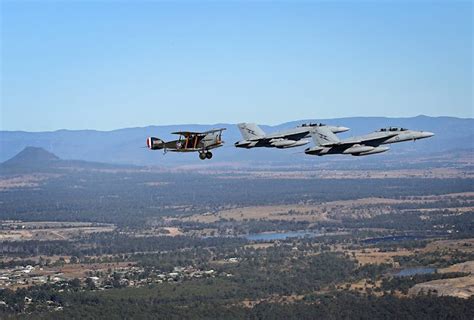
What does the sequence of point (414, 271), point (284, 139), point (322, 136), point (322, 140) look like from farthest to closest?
point (414, 271) < point (322, 136) < point (322, 140) < point (284, 139)

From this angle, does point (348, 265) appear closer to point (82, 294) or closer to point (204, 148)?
point (82, 294)

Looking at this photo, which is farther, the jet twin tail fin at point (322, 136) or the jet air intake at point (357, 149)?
the jet twin tail fin at point (322, 136)

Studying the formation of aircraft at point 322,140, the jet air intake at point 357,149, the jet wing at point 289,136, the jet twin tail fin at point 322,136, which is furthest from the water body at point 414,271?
the jet wing at point 289,136

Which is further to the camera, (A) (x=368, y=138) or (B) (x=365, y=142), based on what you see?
(B) (x=365, y=142)

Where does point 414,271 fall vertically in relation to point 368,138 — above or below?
below

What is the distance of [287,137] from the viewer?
268ft

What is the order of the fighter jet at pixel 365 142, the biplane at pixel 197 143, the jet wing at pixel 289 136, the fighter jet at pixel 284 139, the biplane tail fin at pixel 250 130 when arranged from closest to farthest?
1. the biplane at pixel 197 143
2. the fighter jet at pixel 284 139
3. the jet wing at pixel 289 136
4. the fighter jet at pixel 365 142
5. the biplane tail fin at pixel 250 130

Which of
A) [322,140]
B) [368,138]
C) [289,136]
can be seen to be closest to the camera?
[289,136]

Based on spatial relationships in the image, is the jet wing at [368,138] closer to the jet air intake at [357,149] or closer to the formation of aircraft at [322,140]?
the formation of aircraft at [322,140]

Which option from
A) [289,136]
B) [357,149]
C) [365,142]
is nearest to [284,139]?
[289,136]

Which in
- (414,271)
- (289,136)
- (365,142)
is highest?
(289,136)

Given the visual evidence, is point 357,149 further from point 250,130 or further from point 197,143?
point 197,143

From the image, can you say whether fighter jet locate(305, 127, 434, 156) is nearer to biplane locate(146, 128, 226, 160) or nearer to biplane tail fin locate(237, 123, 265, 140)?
biplane tail fin locate(237, 123, 265, 140)

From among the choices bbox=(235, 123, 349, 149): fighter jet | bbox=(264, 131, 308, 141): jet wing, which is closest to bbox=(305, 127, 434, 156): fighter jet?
bbox=(235, 123, 349, 149): fighter jet
